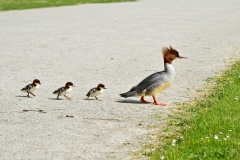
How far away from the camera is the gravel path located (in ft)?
25.8

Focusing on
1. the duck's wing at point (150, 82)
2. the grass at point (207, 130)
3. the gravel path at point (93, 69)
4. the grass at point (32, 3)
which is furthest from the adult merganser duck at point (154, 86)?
the grass at point (32, 3)

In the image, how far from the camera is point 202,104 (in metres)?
9.77

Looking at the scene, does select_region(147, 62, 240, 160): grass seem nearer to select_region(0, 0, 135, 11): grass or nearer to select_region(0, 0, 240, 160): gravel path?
select_region(0, 0, 240, 160): gravel path

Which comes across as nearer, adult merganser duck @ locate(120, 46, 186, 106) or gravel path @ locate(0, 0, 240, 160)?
gravel path @ locate(0, 0, 240, 160)

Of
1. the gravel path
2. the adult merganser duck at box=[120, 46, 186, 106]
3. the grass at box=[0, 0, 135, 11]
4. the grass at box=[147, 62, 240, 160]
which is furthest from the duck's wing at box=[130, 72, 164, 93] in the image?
the grass at box=[0, 0, 135, 11]

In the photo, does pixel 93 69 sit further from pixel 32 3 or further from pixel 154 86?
pixel 32 3

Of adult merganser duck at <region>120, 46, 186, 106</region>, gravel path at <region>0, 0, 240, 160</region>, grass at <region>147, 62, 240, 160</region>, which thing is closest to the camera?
grass at <region>147, 62, 240, 160</region>

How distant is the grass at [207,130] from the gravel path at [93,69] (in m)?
0.40

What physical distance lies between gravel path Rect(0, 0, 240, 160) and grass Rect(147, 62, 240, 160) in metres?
0.40

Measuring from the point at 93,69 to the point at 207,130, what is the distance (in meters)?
6.37

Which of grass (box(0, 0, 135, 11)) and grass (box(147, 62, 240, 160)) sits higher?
grass (box(147, 62, 240, 160))

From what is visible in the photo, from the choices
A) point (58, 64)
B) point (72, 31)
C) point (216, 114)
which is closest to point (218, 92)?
point (216, 114)

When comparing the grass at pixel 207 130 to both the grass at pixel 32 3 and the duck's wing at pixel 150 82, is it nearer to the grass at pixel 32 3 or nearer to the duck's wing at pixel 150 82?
the duck's wing at pixel 150 82

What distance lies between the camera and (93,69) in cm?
1388
